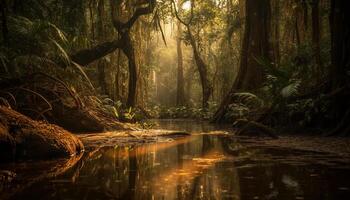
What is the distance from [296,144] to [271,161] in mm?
2271

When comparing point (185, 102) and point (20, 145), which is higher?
point (185, 102)

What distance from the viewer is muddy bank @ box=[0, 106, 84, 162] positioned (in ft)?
17.1

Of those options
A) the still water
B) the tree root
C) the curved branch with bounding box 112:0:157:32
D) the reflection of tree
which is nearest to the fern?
the tree root

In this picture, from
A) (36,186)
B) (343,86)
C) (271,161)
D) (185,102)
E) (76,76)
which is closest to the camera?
(36,186)

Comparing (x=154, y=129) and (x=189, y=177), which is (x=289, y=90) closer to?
(x=154, y=129)

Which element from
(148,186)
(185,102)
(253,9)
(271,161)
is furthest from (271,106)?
(185,102)

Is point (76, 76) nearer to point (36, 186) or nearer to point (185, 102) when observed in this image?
point (36, 186)

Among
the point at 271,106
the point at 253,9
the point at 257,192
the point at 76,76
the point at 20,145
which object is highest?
the point at 253,9

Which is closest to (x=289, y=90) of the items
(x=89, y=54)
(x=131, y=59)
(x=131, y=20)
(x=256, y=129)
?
(x=256, y=129)

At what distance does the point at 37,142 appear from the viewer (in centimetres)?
553

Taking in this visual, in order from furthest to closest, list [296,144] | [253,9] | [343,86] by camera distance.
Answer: [253,9]
[343,86]
[296,144]

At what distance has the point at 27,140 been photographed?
18.0 feet

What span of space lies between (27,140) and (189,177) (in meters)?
2.43

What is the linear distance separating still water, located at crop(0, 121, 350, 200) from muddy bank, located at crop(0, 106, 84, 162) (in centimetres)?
39
